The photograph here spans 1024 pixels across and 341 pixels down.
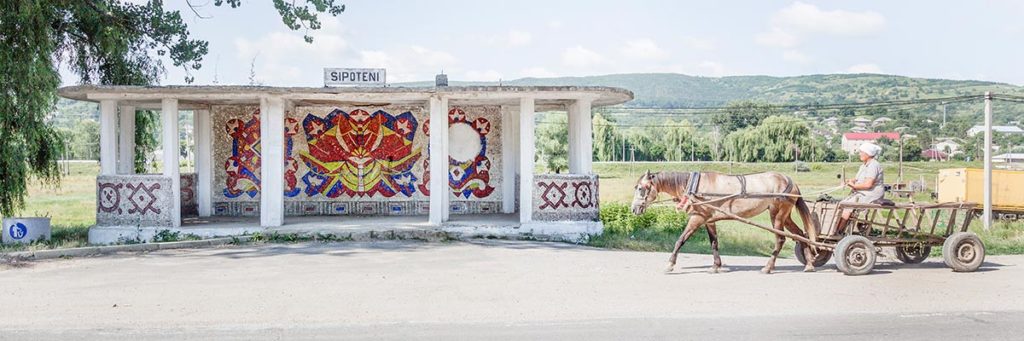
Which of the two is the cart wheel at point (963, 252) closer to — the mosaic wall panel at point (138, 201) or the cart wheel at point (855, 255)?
the cart wheel at point (855, 255)

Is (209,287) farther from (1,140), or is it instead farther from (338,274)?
(1,140)

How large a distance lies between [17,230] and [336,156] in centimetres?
626

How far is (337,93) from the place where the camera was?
1587 centimetres

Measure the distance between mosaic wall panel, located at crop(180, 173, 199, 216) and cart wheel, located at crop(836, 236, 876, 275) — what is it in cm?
1375

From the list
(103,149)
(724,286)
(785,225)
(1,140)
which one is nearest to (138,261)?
(103,149)

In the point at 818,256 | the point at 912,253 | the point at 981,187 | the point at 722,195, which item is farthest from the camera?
the point at 981,187

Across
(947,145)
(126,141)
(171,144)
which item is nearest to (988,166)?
(171,144)

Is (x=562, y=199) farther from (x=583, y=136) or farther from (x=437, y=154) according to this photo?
(x=437, y=154)

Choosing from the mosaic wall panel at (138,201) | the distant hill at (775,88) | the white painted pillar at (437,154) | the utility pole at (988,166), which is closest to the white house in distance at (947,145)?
the distant hill at (775,88)

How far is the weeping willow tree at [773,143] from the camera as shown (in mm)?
84688

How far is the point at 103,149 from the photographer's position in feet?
53.4

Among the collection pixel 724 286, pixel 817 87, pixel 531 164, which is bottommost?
pixel 724 286

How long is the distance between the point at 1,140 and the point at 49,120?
5.22ft

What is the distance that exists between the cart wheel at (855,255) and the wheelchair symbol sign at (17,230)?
13826 millimetres
